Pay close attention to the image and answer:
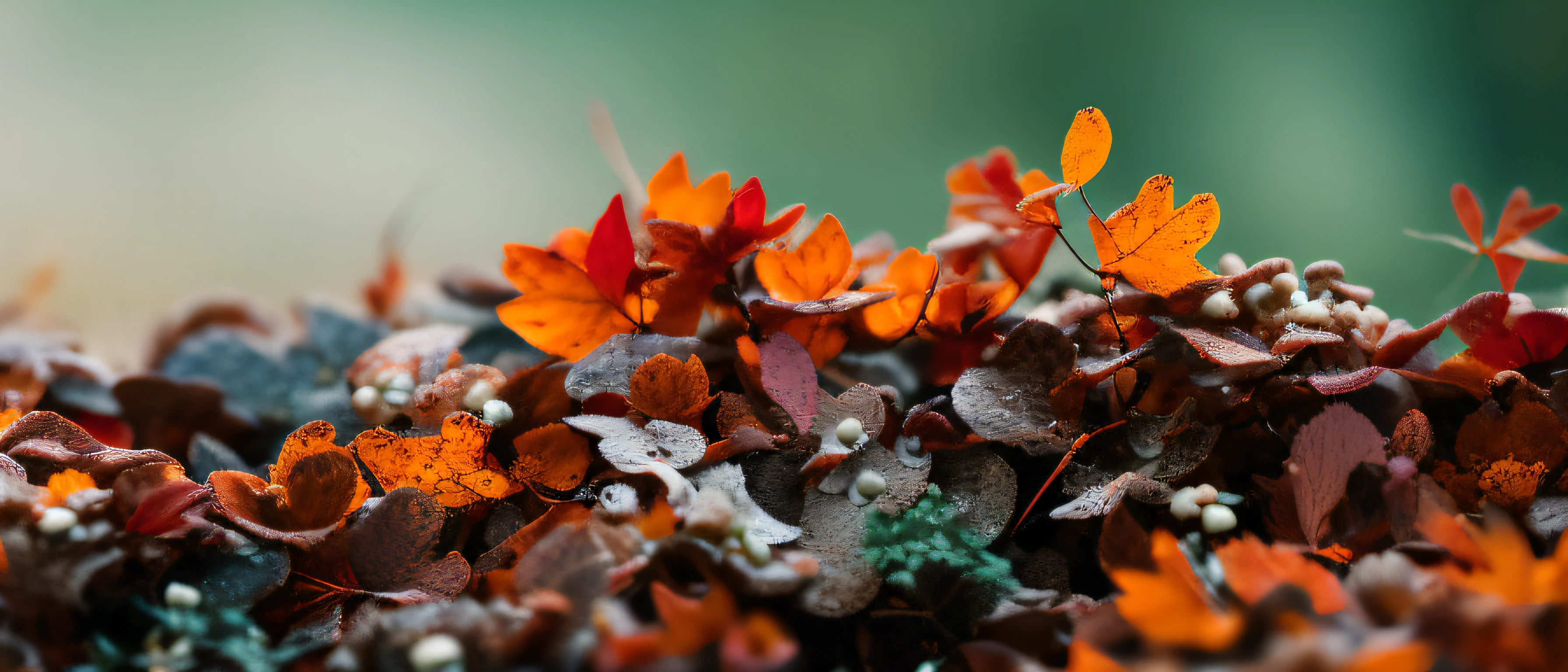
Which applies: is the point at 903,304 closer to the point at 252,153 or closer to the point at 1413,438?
the point at 1413,438

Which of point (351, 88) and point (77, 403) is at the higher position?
point (351, 88)

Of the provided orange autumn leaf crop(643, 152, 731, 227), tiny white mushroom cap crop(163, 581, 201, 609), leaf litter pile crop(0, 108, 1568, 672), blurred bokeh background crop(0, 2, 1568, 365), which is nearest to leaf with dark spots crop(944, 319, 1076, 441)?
leaf litter pile crop(0, 108, 1568, 672)

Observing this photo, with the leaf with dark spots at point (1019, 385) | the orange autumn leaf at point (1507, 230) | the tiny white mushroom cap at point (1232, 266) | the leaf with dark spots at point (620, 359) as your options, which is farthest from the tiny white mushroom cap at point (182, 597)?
the orange autumn leaf at point (1507, 230)

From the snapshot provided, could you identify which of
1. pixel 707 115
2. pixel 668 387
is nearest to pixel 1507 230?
pixel 668 387

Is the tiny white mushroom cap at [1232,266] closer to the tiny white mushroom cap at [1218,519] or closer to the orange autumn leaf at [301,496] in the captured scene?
the tiny white mushroom cap at [1218,519]

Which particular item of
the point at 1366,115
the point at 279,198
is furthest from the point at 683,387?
the point at 1366,115

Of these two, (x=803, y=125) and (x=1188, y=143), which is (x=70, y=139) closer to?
(x=803, y=125)
